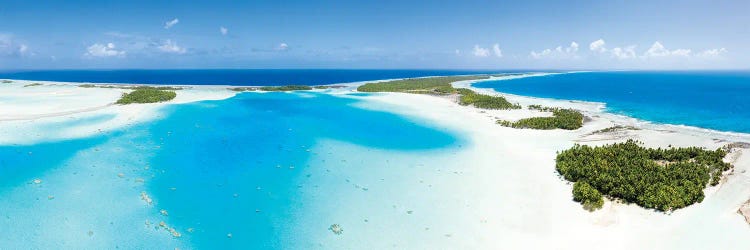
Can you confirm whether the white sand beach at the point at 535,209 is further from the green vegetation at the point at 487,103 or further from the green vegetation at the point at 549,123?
the green vegetation at the point at 487,103

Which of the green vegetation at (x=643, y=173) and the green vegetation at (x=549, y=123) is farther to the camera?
the green vegetation at (x=549, y=123)

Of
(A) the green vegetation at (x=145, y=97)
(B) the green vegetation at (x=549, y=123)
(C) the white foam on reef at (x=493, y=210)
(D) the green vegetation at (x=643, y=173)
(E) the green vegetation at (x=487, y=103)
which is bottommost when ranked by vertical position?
(C) the white foam on reef at (x=493, y=210)

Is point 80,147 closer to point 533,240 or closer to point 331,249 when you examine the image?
point 331,249

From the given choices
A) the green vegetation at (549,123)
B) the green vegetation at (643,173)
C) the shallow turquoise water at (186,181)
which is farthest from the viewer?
the green vegetation at (549,123)

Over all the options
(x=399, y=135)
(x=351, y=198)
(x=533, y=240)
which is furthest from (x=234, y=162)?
(x=533, y=240)

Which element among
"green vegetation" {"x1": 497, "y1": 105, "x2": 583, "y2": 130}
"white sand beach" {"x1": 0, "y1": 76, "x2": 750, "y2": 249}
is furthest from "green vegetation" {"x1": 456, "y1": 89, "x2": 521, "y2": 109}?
"white sand beach" {"x1": 0, "y1": 76, "x2": 750, "y2": 249}

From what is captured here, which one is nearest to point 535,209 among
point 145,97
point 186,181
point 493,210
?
point 493,210

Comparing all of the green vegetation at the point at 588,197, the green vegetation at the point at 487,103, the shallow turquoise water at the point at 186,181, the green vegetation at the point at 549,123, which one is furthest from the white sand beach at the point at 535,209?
the green vegetation at the point at 487,103
